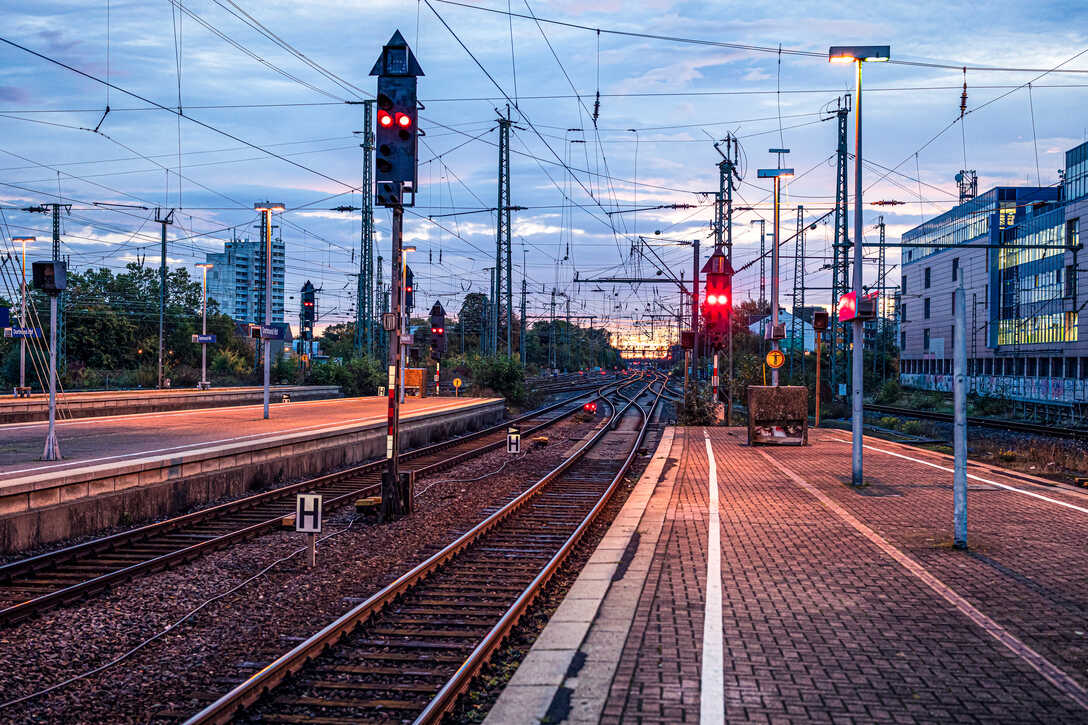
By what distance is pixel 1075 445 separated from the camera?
2469cm

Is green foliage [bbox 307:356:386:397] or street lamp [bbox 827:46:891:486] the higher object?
street lamp [bbox 827:46:891:486]

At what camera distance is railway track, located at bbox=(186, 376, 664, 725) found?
602 centimetres

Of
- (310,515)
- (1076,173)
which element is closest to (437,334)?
(310,515)

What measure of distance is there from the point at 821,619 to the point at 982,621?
1.39 meters

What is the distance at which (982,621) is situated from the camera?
7586 mm

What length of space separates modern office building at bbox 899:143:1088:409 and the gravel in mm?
40377

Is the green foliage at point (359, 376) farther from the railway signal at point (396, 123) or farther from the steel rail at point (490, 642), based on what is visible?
the steel rail at point (490, 642)

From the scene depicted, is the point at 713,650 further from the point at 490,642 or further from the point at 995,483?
the point at 995,483

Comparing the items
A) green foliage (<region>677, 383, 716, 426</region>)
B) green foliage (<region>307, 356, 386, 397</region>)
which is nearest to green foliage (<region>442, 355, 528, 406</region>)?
green foliage (<region>307, 356, 386, 397</region>)

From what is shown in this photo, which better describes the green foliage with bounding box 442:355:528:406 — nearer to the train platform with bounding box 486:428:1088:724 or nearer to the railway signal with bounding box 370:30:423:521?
the train platform with bounding box 486:428:1088:724

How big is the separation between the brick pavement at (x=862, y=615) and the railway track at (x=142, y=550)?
5834mm

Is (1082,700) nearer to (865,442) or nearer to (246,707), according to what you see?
(246,707)

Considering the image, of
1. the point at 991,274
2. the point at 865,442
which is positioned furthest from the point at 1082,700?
the point at 991,274

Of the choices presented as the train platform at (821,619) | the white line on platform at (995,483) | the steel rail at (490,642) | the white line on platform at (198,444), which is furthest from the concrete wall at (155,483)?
the white line on platform at (995,483)
